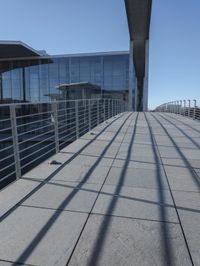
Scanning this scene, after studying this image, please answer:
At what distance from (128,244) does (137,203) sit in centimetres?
84

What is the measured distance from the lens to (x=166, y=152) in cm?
576

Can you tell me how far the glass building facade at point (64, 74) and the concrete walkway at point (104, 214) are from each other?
23.5m

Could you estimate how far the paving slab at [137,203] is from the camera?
9.27 feet

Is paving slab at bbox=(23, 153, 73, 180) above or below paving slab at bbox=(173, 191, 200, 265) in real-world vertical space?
above

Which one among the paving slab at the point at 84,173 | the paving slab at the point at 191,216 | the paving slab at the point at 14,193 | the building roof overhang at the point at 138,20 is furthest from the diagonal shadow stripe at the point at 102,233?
the building roof overhang at the point at 138,20

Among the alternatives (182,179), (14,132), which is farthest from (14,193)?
(182,179)

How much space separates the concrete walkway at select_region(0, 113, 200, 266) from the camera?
2.17 meters

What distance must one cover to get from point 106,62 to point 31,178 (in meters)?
24.9

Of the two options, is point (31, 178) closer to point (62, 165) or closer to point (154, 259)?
point (62, 165)

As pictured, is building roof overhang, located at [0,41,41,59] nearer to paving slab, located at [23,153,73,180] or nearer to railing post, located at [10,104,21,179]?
paving slab, located at [23,153,73,180]

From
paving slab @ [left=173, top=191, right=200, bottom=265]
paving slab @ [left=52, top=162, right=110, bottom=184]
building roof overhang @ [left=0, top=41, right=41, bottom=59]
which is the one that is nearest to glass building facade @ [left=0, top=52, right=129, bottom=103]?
building roof overhang @ [left=0, top=41, right=41, bottom=59]

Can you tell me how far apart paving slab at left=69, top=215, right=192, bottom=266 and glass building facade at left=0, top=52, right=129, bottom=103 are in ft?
83.3

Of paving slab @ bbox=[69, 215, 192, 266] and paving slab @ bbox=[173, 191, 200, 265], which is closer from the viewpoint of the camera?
paving slab @ bbox=[69, 215, 192, 266]

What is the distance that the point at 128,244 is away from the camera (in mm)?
2295
